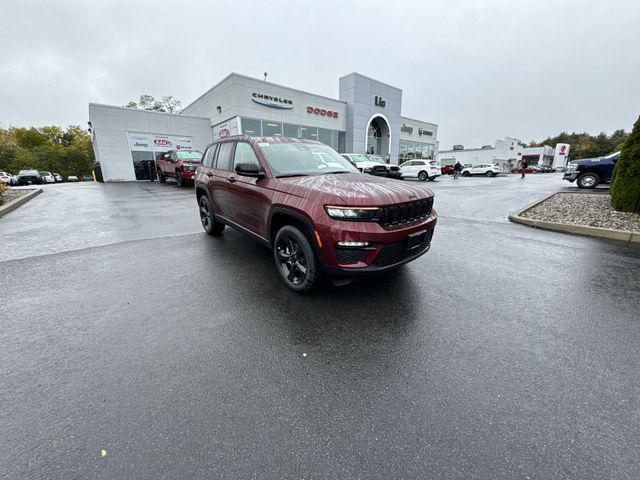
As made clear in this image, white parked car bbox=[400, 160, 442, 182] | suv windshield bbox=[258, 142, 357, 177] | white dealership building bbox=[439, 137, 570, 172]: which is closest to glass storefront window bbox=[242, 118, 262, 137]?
white parked car bbox=[400, 160, 442, 182]

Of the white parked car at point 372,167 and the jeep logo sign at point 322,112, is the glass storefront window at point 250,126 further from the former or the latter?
the white parked car at point 372,167

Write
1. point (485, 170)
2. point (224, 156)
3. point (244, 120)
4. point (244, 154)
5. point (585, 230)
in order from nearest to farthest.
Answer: point (244, 154), point (224, 156), point (585, 230), point (244, 120), point (485, 170)

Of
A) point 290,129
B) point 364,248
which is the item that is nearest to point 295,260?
point 364,248

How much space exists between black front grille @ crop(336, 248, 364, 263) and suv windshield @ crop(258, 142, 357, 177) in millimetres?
1434

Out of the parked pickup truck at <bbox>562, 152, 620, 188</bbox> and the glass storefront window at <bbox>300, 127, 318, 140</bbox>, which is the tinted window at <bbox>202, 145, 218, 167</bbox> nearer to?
the parked pickup truck at <bbox>562, 152, 620, 188</bbox>

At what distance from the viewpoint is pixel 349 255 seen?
2912 mm

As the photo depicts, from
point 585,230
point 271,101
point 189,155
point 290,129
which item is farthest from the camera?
point 290,129

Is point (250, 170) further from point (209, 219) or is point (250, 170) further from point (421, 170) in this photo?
point (421, 170)

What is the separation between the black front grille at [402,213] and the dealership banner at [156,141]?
82.0 ft

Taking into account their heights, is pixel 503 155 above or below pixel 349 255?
above

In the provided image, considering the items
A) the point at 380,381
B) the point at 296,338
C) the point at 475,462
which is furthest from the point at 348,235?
the point at 475,462

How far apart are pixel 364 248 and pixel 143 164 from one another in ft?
79.6

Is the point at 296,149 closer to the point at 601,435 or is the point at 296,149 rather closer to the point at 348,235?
the point at 348,235

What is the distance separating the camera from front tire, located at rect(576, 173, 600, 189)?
13.5 meters
